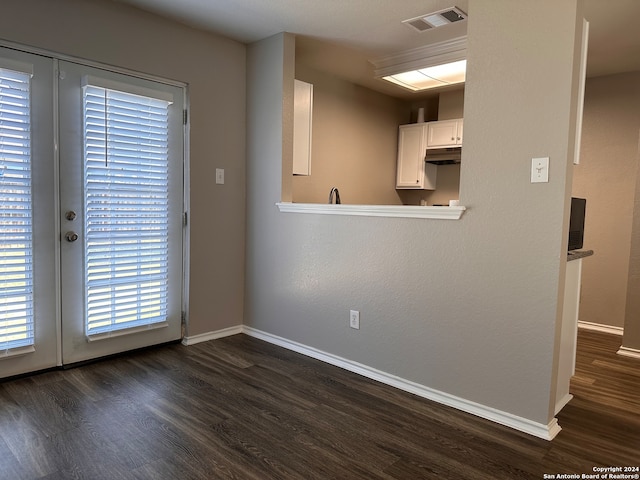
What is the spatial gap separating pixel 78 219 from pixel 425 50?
302 centimetres

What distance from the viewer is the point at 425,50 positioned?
373cm

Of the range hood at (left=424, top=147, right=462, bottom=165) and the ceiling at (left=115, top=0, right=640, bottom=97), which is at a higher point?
the ceiling at (left=115, top=0, right=640, bottom=97)

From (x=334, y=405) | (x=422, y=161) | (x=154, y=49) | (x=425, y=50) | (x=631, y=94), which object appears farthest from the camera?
(x=422, y=161)

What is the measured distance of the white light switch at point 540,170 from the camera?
2156 mm

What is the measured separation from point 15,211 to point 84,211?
381 millimetres

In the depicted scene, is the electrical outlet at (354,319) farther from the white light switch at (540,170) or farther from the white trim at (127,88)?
the white trim at (127,88)

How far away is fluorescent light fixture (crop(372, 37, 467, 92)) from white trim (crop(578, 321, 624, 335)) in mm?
2730

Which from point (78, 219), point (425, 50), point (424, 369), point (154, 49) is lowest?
point (424, 369)

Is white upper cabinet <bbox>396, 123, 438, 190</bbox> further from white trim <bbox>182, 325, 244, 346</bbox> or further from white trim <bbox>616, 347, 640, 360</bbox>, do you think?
white trim <bbox>182, 325, 244, 346</bbox>

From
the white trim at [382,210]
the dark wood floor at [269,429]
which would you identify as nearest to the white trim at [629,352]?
the dark wood floor at [269,429]

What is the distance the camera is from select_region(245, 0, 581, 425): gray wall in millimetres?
2152

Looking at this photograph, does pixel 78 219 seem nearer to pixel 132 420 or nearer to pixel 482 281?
pixel 132 420

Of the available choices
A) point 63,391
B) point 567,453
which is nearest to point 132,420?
point 63,391

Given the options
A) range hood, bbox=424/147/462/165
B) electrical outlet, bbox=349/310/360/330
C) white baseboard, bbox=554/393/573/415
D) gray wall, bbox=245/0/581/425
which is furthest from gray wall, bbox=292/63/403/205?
Answer: white baseboard, bbox=554/393/573/415
